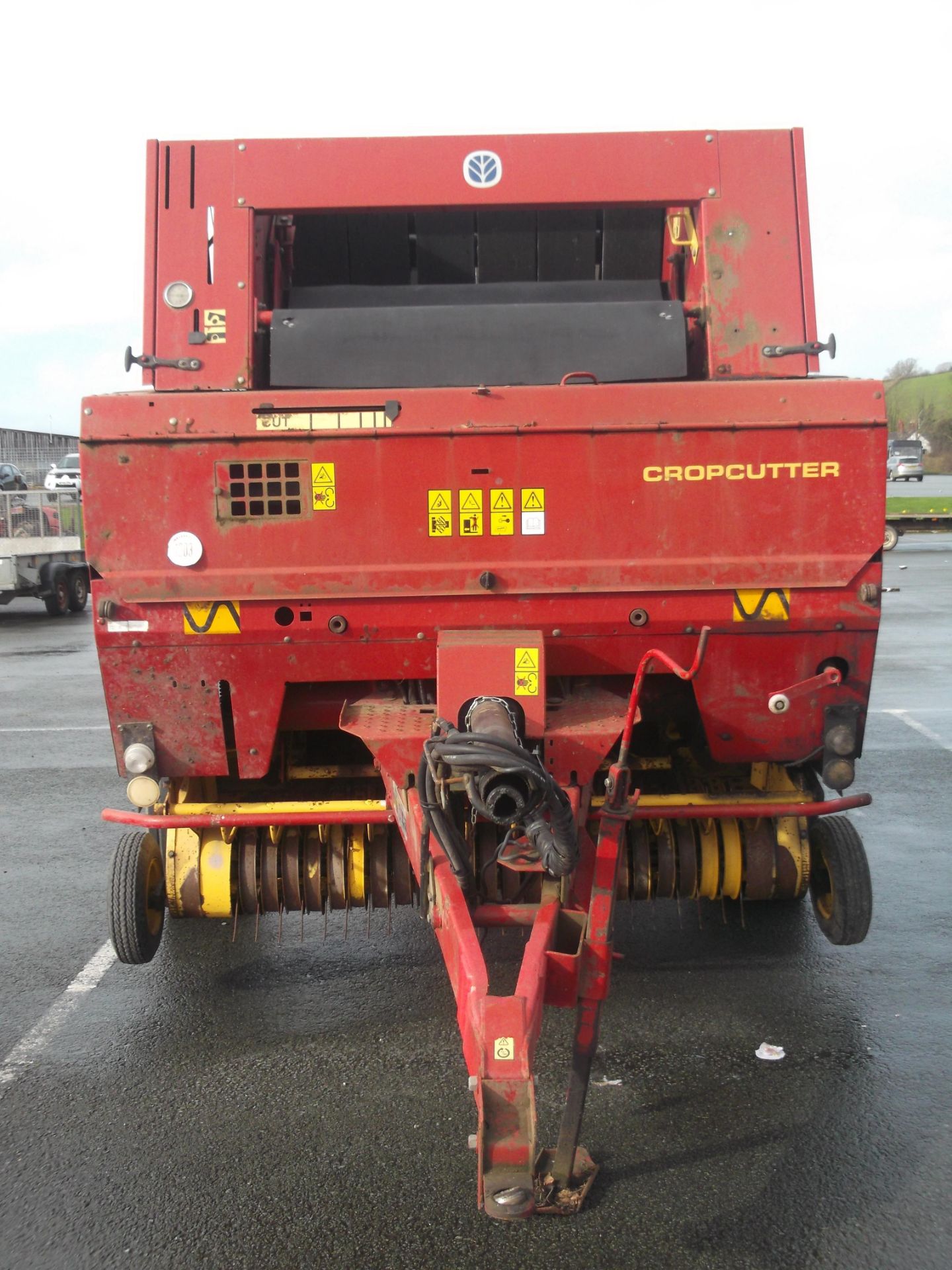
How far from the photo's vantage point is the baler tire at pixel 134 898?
4.37 meters

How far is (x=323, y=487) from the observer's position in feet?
13.0

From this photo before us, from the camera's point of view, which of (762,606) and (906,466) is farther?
(906,466)

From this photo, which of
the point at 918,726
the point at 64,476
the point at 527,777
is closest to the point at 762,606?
the point at 527,777

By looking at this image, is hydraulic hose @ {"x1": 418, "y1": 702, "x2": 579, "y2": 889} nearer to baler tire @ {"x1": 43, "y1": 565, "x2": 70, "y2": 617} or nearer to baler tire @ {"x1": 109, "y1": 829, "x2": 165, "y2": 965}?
baler tire @ {"x1": 109, "y1": 829, "x2": 165, "y2": 965}

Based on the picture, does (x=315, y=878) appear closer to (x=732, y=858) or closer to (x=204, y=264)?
(x=732, y=858)

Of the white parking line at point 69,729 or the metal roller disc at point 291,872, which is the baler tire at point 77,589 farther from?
the metal roller disc at point 291,872

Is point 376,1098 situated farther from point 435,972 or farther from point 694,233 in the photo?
point 694,233

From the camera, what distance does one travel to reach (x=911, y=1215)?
308 centimetres

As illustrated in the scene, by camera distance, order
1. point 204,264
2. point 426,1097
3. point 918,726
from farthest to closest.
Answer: point 918,726
point 204,264
point 426,1097

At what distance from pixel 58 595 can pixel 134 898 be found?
53.0 feet

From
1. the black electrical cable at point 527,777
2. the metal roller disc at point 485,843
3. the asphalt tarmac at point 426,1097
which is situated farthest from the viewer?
the metal roller disc at point 485,843

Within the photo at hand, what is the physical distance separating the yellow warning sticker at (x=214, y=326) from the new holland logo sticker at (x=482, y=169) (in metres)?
1.13

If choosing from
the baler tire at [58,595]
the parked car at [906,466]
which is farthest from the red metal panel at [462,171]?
the parked car at [906,466]

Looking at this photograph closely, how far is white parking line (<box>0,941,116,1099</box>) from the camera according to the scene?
4.01m
